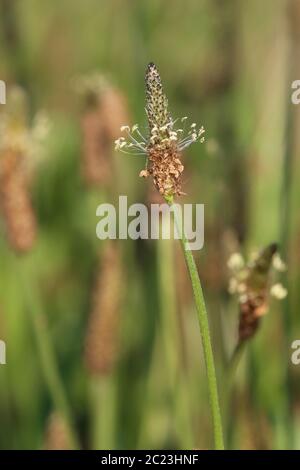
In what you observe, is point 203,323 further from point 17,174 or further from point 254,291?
point 17,174

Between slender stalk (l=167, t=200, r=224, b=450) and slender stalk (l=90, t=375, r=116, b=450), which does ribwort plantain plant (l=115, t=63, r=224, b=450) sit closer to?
slender stalk (l=167, t=200, r=224, b=450)

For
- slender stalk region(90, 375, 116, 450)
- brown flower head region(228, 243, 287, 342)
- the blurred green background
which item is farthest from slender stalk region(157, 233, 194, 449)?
brown flower head region(228, 243, 287, 342)

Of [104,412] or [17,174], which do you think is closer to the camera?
[17,174]

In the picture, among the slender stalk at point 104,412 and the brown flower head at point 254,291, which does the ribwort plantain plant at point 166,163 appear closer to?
the brown flower head at point 254,291

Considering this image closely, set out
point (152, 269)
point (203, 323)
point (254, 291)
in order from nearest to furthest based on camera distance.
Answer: point (203, 323)
point (254, 291)
point (152, 269)

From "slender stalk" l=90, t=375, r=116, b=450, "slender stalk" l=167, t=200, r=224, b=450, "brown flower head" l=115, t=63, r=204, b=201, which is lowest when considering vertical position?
"slender stalk" l=90, t=375, r=116, b=450

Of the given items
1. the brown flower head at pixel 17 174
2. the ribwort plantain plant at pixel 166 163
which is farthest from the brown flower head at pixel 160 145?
the brown flower head at pixel 17 174

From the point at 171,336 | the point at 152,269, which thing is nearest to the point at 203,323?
the point at 171,336

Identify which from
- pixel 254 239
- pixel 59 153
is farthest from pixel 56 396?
pixel 59 153
